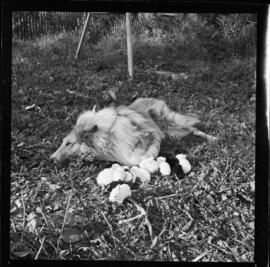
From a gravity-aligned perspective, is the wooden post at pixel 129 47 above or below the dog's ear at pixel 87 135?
above

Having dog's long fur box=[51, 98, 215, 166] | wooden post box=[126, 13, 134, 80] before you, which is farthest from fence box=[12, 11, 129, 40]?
dog's long fur box=[51, 98, 215, 166]

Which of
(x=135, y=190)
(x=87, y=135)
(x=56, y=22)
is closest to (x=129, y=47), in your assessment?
(x=56, y=22)

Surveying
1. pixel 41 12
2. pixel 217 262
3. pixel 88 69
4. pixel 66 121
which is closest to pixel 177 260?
pixel 217 262

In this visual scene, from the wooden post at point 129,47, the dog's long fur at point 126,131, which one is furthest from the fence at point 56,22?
the dog's long fur at point 126,131

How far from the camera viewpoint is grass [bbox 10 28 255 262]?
11.2ft

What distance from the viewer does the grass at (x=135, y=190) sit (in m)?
3.41

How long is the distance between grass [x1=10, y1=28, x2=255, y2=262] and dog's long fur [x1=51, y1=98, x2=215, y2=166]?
6cm

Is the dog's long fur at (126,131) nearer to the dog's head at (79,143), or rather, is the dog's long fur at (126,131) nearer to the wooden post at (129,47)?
the dog's head at (79,143)

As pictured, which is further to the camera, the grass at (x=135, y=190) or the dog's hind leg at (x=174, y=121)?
the dog's hind leg at (x=174, y=121)

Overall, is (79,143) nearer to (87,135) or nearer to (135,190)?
(87,135)

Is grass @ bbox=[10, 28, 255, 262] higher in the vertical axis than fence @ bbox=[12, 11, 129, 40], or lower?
lower

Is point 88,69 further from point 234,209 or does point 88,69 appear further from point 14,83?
point 234,209

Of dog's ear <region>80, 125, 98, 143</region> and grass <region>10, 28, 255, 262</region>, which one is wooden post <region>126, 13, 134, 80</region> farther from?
dog's ear <region>80, 125, 98, 143</region>

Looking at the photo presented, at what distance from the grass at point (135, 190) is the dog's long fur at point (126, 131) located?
0.06 metres
